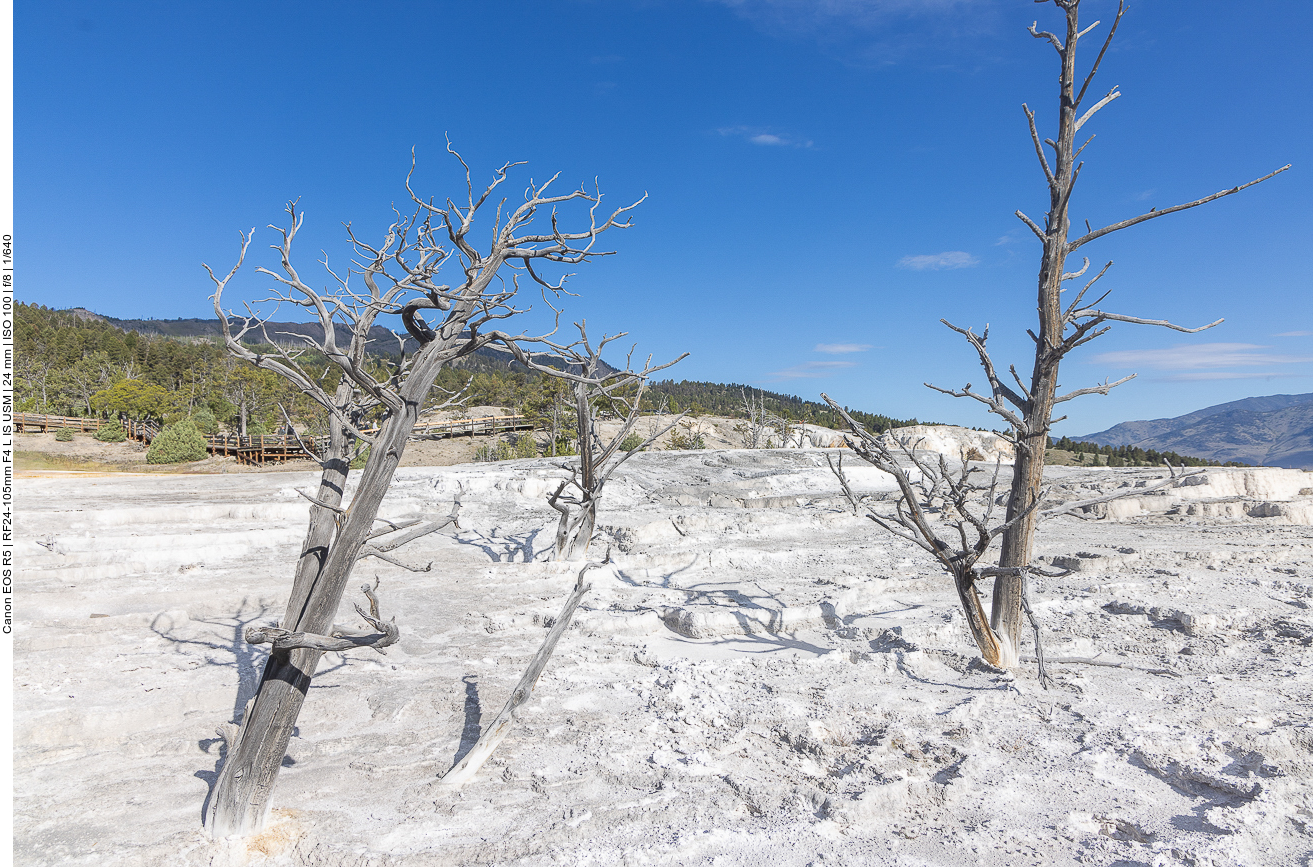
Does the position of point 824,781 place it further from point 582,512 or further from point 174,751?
point 582,512

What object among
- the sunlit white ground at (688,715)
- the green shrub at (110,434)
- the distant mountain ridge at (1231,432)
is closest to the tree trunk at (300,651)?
the sunlit white ground at (688,715)

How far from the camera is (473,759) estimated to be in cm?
439

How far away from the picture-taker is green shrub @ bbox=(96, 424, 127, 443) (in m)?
33.7

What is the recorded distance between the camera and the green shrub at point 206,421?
1431 inches

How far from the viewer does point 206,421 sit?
3775 cm

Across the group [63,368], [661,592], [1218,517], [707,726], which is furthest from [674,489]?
[63,368]

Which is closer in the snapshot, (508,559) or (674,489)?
(508,559)

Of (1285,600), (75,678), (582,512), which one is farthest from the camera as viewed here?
(582,512)

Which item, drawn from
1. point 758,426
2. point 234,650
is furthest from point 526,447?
point 234,650

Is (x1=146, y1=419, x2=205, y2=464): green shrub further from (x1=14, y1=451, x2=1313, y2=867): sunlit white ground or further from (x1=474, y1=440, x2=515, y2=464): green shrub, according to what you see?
(x1=14, y1=451, x2=1313, y2=867): sunlit white ground

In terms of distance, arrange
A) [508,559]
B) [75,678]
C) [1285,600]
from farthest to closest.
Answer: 1. [508,559]
2. [1285,600]
3. [75,678]

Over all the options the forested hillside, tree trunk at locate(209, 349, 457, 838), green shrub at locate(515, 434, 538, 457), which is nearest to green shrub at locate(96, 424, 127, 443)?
the forested hillside

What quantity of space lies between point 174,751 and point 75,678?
69.9 inches

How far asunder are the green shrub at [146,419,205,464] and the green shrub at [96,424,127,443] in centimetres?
626
